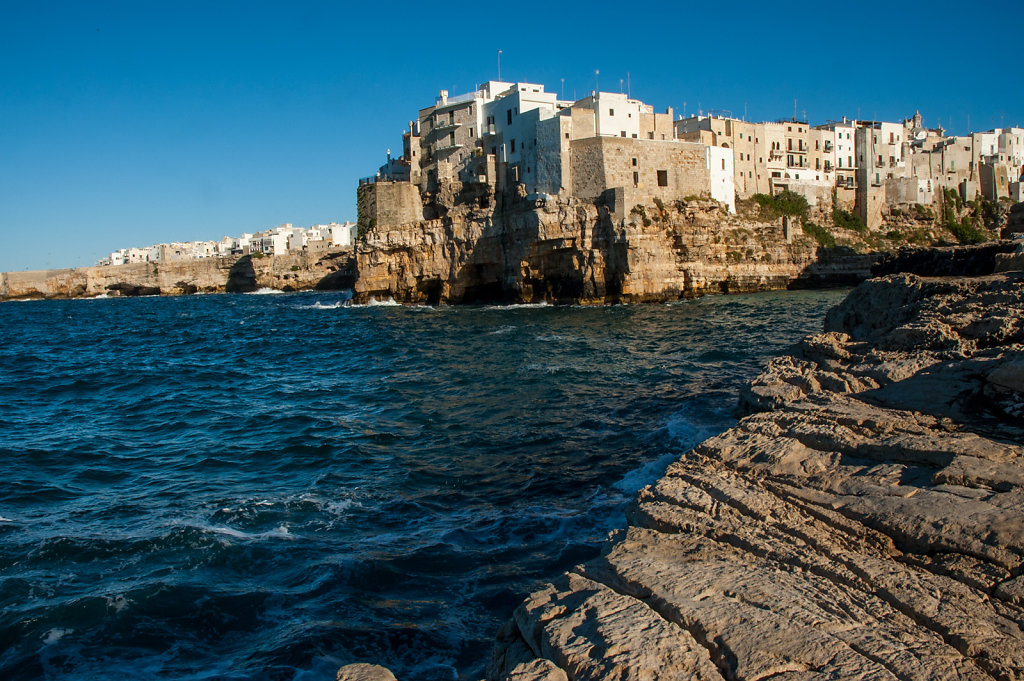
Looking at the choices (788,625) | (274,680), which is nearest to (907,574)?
(788,625)

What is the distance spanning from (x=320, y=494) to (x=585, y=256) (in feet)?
101

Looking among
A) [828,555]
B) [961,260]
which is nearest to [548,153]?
[961,260]

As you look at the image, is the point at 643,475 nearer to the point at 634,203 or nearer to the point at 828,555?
the point at 828,555

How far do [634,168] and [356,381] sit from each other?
27.3 metres

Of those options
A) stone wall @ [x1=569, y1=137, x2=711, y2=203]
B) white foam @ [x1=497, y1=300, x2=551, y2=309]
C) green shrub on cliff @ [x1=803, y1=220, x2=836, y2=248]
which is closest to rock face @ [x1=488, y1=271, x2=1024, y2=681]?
white foam @ [x1=497, y1=300, x2=551, y2=309]

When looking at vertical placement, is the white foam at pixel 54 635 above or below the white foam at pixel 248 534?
below

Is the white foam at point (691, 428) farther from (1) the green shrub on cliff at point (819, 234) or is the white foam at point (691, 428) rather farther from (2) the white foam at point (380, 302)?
(1) the green shrub on cliff at point (819, 234)

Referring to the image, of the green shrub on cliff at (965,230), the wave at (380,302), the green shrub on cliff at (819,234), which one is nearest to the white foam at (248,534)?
the wave at (380,302)

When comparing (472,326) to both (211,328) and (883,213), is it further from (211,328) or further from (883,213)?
(883,213)

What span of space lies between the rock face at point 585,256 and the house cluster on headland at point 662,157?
1894mm

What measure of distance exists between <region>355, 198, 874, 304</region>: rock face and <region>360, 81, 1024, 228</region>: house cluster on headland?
1.89 metres

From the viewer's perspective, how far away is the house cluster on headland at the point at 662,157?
41.4m

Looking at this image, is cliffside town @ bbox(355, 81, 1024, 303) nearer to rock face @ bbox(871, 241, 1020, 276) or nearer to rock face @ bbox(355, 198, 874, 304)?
rock face @ bbox(355, 198, 874, 304)

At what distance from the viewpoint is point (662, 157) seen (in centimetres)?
4244
